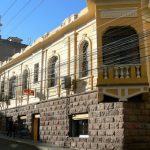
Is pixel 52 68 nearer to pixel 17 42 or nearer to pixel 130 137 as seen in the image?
pixel 130 137

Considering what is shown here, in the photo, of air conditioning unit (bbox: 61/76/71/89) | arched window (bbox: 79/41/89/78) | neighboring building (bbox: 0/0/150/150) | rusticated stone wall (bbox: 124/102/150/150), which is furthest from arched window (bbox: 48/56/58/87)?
rusticated stone wall (bbox: 124/102/150/150)

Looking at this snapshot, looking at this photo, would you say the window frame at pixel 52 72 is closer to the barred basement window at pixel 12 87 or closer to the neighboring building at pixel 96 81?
the neighboring building at pixel 96 81

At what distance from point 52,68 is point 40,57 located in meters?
1.86

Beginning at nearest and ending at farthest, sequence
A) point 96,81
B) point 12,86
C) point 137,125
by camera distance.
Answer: point 137,125
point 96,81
point 12,86

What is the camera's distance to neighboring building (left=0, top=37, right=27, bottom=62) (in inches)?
1592

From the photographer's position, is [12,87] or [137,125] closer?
[137,125]

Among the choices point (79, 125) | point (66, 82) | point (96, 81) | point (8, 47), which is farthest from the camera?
point (8, 47)

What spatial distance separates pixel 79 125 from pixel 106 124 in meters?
2.97

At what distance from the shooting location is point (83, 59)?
19500mm

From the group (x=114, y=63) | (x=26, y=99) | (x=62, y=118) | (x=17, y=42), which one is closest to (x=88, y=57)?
(x=114, y=63)

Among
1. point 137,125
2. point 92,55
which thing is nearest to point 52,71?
point 92,55

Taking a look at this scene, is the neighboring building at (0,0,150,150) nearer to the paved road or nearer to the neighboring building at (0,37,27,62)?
the paved road

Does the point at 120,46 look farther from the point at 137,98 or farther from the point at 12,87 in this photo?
the point at 12,87

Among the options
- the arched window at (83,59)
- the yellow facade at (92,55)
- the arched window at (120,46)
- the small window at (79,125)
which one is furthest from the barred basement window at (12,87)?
the arched window at (120,46)
